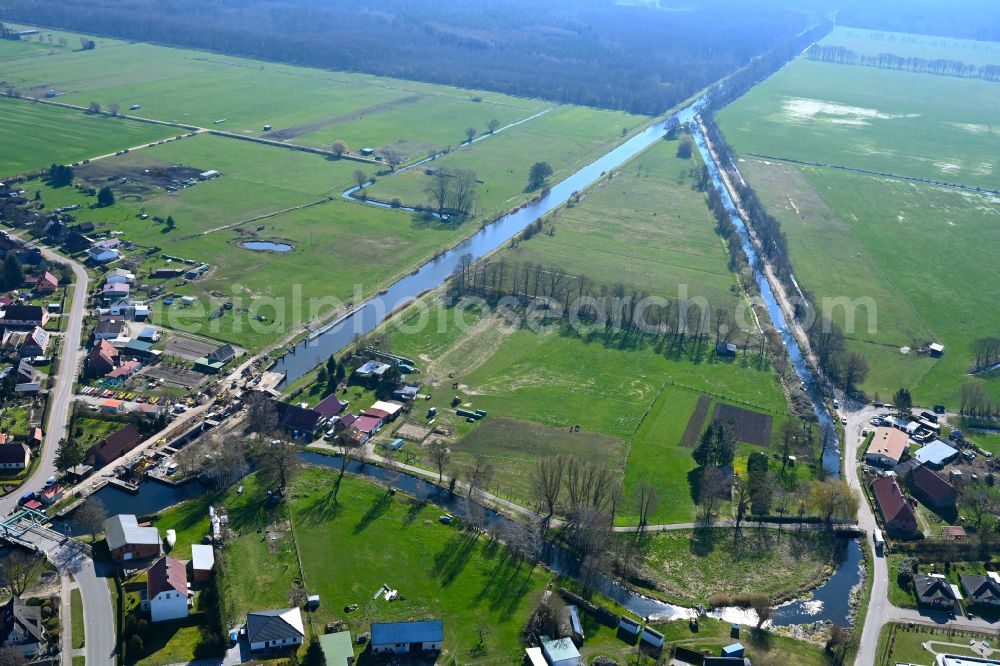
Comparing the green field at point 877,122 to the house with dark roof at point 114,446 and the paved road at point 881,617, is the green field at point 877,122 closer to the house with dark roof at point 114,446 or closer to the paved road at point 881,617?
the paved road at point 881,617

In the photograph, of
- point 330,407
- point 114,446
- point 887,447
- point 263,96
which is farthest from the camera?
point 263,96

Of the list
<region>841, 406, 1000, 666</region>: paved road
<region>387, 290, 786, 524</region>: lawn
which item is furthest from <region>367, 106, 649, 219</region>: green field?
<region>841, 406, 1000, 666</region>: paved road

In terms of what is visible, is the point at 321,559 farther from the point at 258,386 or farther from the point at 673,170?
the point at 673,170

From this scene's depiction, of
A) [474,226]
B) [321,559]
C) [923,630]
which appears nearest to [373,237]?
[474,226]

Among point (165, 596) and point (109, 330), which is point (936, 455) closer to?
point (165, 596)

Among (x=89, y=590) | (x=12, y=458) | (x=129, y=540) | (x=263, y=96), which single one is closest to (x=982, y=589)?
(x=129, y=540)

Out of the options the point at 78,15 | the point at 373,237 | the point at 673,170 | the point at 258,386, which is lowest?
the point at 258,386

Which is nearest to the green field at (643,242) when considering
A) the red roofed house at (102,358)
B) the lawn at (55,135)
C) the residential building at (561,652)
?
the red roofed house at (102,358)
